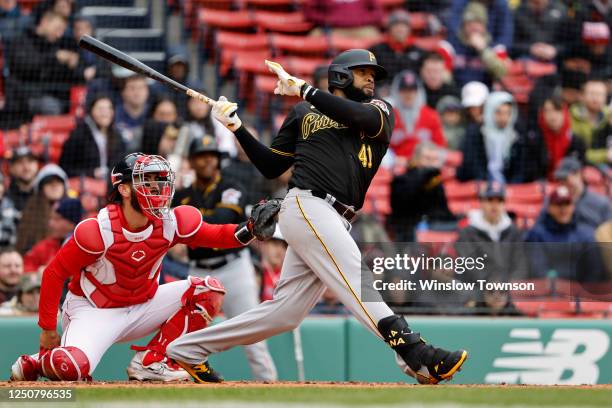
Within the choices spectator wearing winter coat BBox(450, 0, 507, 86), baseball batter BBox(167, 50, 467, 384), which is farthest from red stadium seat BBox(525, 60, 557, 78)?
baseball batter BBox(167, 50, 467, 384)

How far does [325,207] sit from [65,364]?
1626 mm

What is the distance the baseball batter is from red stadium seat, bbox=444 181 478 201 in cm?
496

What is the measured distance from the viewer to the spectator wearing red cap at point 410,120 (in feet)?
37.5

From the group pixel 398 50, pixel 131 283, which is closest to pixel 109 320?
pixel 131 283

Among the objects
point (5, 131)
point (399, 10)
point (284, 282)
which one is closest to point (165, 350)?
point (284, 282)

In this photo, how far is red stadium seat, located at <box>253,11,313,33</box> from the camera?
12539mm

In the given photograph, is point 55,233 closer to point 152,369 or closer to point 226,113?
point 152,369

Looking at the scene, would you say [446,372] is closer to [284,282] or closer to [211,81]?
[284,282]

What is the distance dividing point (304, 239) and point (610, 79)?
723 centimetres

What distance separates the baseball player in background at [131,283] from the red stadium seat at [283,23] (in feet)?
19.8

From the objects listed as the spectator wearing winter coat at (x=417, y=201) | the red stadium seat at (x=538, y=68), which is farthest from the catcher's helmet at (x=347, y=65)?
the red stadium seat at (x=538, y=68)

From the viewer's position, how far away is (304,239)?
607 centimetres

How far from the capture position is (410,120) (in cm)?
1152

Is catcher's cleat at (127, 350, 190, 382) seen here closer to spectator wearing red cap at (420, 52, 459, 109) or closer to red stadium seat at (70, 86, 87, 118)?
red stadium seat at (70, 86, 87, 118)
